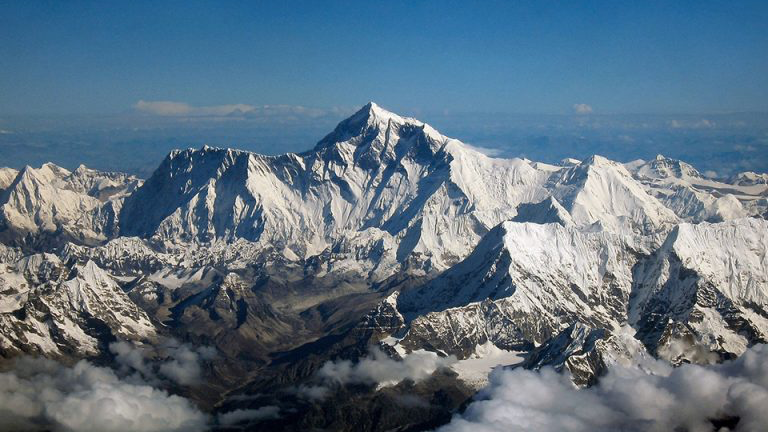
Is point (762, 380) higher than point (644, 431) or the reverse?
higher

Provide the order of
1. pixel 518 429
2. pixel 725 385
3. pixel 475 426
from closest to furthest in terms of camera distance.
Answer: pixel 725 385, pixel 518 429, pixel 475 426

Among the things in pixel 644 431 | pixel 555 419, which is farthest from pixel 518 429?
pixel 644 431

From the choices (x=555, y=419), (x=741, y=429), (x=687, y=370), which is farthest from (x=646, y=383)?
(x=741, y=429)

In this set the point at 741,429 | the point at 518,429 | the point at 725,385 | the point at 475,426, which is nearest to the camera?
the point at 741,429

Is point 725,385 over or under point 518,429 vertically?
over

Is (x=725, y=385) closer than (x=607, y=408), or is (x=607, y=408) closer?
(x=725, y=385)

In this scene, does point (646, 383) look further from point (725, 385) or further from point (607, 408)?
point (725, 385)

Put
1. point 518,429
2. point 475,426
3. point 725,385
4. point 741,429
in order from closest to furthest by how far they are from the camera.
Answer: point 741,429
point 725,385
point 518,429
point 475,426

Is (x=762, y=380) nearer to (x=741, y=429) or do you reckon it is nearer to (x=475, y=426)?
(x=741, y=429)

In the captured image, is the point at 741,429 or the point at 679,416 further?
the point at 679,416
